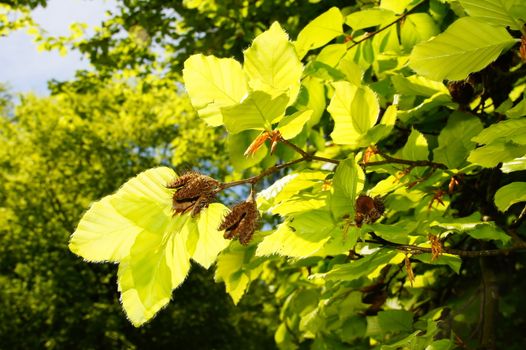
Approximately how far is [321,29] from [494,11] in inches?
32.3

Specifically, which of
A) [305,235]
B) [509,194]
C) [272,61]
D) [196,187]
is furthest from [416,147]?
[196,187]

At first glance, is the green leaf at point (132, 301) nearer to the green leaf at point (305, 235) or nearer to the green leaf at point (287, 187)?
the green leaf at point (305, 235)

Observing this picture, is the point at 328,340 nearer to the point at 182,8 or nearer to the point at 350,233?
the point at 350,233

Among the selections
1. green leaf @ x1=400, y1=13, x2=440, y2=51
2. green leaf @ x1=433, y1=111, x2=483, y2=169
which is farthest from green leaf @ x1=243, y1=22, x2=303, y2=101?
green leaf @ x1=400, y1=13, x2=440, y2=51

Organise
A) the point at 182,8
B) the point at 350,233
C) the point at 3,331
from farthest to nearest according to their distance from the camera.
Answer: the point at 3,331, the point at 182,8, the point at 350,233

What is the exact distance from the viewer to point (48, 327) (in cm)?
1828

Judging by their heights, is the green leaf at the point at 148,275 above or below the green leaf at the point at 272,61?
below

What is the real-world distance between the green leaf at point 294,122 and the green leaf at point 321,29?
684mm

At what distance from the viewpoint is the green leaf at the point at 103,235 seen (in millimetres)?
925

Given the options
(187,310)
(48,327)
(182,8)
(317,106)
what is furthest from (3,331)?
(317,106)

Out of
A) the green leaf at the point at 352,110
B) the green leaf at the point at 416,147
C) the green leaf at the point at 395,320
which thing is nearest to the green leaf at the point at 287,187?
the green leaf at the point at 352,110

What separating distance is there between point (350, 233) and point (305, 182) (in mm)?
370

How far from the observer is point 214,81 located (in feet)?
3.37

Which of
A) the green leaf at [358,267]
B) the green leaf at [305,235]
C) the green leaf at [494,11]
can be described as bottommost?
the green leaf at [358,267]
